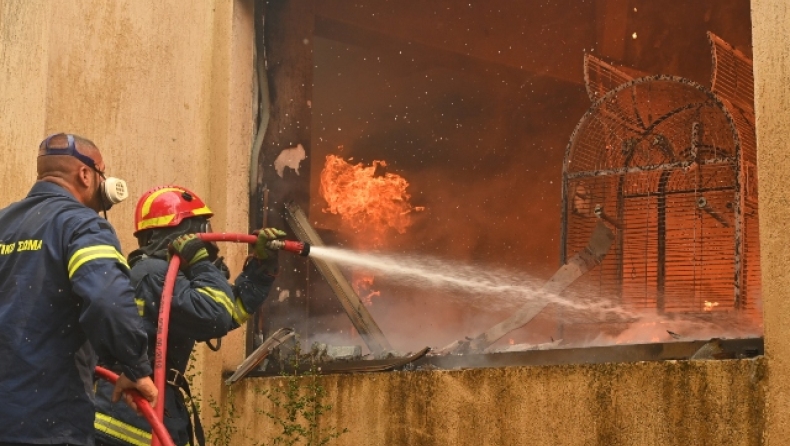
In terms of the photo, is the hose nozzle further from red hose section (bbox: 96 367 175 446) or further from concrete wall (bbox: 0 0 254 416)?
concrete wall (bbox: 0 0 254 416)

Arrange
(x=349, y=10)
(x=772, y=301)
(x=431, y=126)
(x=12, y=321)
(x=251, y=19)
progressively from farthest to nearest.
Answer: (x=431, y=126)
(x=349, y=10)
(x=251, y=19)
(x=772, y=301)
(x=12, y=321)

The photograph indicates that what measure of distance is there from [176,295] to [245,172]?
322 centimetres

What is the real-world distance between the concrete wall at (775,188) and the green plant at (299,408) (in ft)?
9.26

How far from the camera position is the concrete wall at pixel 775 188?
5.22m

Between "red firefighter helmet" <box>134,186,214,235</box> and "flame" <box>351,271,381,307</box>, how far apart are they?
3666 millimetres

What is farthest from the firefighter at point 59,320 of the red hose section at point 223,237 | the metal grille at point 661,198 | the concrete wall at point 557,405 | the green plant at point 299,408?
the metal grille at point 661,198

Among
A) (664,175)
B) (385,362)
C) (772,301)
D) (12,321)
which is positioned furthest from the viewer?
(664,175)

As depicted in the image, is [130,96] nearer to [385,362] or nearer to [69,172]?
[385,362]

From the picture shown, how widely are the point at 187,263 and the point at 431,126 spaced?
227 inches

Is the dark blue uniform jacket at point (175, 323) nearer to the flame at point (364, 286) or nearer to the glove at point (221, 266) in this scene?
the glove at point (221, 266)

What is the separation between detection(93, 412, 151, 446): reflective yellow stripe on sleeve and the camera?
5.31 m

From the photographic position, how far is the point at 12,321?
14.8 feet

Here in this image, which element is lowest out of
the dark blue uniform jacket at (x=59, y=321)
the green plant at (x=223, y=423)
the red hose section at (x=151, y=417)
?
the green plant at (x=223, y=423)

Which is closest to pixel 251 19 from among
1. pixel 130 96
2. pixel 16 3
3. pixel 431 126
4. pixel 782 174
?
pixel 130 96
